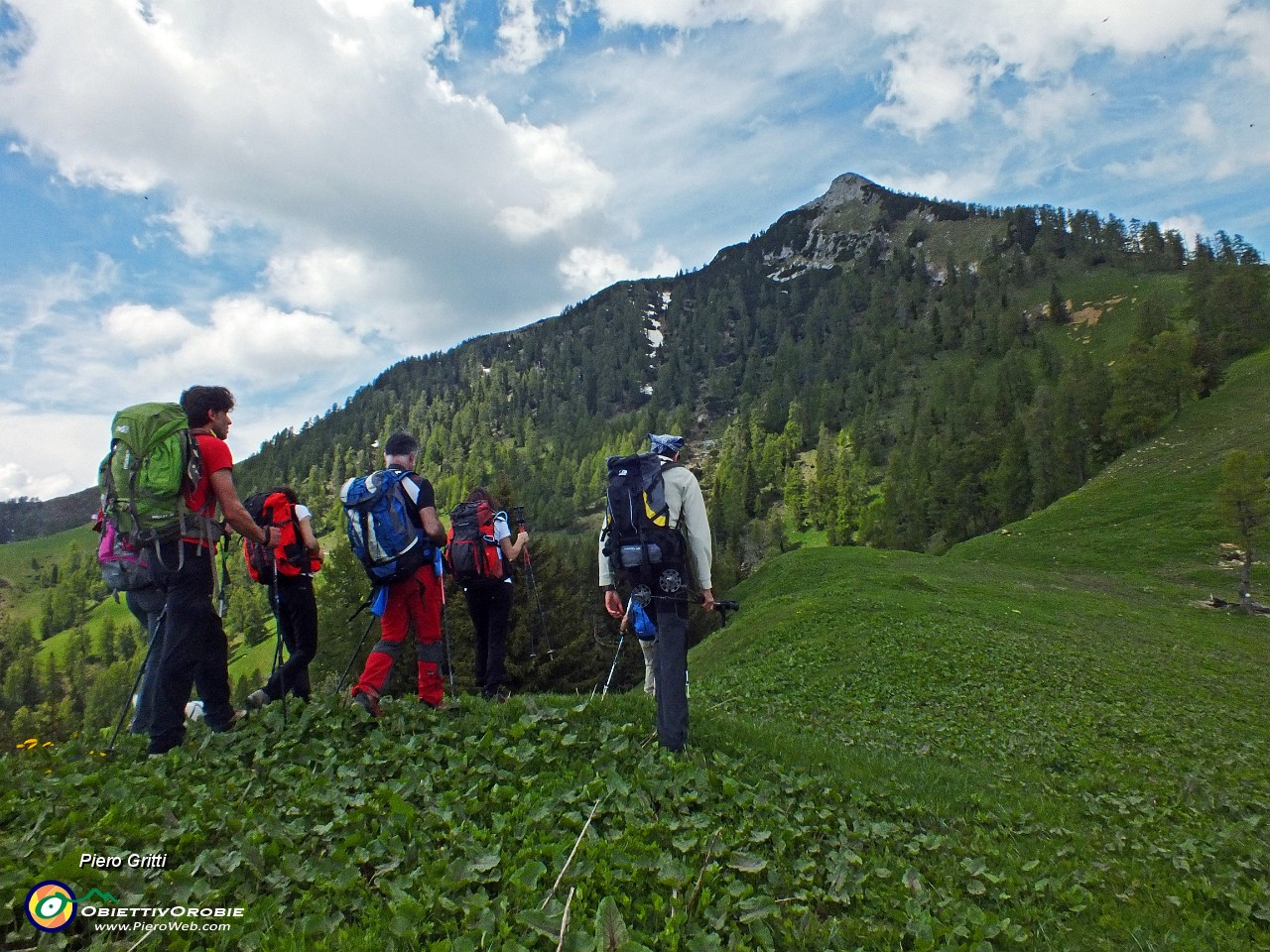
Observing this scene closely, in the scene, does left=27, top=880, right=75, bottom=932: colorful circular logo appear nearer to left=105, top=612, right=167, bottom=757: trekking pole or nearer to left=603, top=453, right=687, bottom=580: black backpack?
left=105, top=612, right=167, bottom=757: trekking pole

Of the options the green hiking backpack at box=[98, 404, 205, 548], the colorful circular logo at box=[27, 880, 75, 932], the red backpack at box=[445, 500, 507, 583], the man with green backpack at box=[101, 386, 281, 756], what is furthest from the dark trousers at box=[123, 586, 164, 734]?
the red backpack at box=[445, 500, 507, 583]

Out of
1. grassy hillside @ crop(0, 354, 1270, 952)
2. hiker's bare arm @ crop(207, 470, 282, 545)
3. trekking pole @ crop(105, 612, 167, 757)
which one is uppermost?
hiker's bare arm @ crop(207, 470, 282, 545)

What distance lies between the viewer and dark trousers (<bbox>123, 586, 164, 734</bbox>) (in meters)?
6.21

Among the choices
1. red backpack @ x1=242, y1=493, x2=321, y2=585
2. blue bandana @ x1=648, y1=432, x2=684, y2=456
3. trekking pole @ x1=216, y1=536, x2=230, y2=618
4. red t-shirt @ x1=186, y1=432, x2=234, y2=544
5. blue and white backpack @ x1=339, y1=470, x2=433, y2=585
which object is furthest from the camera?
red backpack @ x1=242, y1=493, x2=321, y2=585

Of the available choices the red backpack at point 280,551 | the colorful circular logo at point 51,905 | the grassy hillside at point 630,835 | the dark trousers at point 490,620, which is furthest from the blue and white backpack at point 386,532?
the colorful circular logo at point 51,905

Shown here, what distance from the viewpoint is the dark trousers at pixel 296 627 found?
8148mm

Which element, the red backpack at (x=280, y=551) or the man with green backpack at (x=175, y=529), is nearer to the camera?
the man with green backpack at (x=175, y=529)

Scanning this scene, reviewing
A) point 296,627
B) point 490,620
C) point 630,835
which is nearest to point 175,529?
point 296,627

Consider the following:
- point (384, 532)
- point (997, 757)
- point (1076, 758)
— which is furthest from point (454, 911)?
point (1076, 758)

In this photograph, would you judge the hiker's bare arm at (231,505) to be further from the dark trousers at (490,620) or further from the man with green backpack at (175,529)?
the dark trousers at (490,620)

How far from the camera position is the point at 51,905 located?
3.39 metres

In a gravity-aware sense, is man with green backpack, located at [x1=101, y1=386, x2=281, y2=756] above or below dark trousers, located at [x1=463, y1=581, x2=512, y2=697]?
above

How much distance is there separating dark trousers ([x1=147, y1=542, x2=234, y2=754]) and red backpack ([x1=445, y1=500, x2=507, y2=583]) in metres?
3.49

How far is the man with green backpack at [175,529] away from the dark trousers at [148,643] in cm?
17
